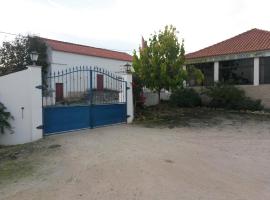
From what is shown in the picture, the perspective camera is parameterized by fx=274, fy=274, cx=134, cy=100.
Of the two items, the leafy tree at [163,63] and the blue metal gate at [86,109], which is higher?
the leafy tree at [163,63]

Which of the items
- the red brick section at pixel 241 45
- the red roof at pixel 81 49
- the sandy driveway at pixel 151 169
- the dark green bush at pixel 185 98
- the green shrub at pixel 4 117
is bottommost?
the sandy driveway at pixel 151 169

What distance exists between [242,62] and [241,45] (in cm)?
143

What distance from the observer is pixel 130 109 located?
12930mm

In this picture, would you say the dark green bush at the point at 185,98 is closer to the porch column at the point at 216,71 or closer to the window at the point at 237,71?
the porch column at the point at 216,71

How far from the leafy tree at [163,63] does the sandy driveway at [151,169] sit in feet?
22.2

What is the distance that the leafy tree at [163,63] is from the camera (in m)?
16.3

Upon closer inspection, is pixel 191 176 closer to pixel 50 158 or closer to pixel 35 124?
pixel 50 158

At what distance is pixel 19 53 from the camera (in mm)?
25781

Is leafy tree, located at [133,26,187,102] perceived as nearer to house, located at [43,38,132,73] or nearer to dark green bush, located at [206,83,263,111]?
dark green bush, located at [206,83,263,111]

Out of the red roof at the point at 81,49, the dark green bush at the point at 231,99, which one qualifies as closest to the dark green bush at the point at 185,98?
the dark green bush at the point at 231,99

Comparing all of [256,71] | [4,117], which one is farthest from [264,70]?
[4,117]

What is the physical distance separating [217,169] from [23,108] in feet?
22.6

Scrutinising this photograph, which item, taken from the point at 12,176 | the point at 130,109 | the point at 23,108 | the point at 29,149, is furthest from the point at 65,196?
the point at 130,109

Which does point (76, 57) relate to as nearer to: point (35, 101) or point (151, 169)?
point (35, 101)
